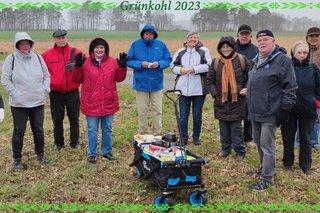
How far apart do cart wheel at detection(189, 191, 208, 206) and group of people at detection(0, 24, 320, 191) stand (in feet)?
2.95

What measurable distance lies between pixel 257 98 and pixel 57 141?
13.4 feet

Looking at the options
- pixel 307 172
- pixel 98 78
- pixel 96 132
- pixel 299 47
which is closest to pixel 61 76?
pixel 98 78

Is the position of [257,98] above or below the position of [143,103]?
above

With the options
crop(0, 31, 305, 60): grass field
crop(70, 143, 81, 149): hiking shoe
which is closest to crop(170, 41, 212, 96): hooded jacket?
crop(70, 143, 81, 149): hiking shoe

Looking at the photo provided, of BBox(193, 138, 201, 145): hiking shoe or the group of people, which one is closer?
the group of people

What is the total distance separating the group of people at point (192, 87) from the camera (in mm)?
5059

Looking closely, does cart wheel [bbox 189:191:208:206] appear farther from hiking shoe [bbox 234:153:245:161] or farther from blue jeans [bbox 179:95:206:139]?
blue jeans [bbox 179:95:206:139]

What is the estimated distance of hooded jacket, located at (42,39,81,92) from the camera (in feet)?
21.4

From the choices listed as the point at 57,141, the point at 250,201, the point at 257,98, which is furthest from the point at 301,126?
the point at 57,141

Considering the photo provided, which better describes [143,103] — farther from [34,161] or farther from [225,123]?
[34,161]

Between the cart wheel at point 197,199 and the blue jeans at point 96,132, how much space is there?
2299 millimetres

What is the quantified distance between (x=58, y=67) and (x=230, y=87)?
315 centimetres

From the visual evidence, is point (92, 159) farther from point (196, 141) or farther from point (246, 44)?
point (246, 44)

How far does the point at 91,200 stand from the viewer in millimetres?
4945
